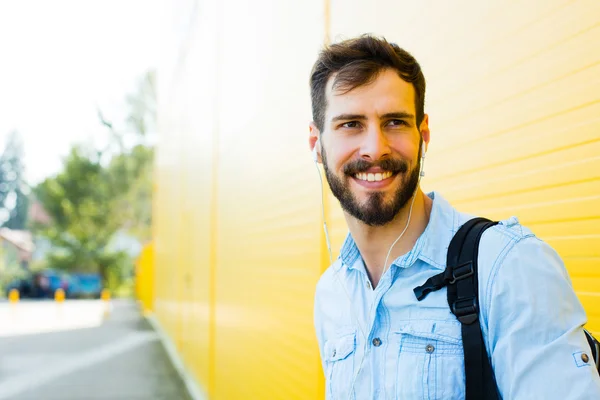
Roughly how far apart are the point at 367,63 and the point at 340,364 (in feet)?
2.92

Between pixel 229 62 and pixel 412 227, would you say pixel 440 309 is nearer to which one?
pixel 412 227

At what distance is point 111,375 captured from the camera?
1060cm

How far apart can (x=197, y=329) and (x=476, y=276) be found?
822 cm

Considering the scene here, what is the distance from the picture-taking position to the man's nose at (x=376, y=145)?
1.73 metres

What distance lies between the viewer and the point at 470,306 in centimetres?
139

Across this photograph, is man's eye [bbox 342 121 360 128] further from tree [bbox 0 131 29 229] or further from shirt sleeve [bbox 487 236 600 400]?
tree [bbox 0 131 29 229]

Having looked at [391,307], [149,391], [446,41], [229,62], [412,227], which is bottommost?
[149,391]

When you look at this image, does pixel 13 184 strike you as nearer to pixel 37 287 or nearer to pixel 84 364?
pixel 37 287

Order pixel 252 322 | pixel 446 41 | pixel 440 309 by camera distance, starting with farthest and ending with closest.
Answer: pixel 252 322
pixel 446 41
pixel 440 309

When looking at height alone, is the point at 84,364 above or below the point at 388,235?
below

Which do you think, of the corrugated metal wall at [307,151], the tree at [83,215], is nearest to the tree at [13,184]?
the tree at [83,215]

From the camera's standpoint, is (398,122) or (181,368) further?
(181,368)

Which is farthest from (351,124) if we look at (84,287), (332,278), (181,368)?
(84,287)

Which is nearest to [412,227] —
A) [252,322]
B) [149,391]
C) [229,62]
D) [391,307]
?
[391,307]
